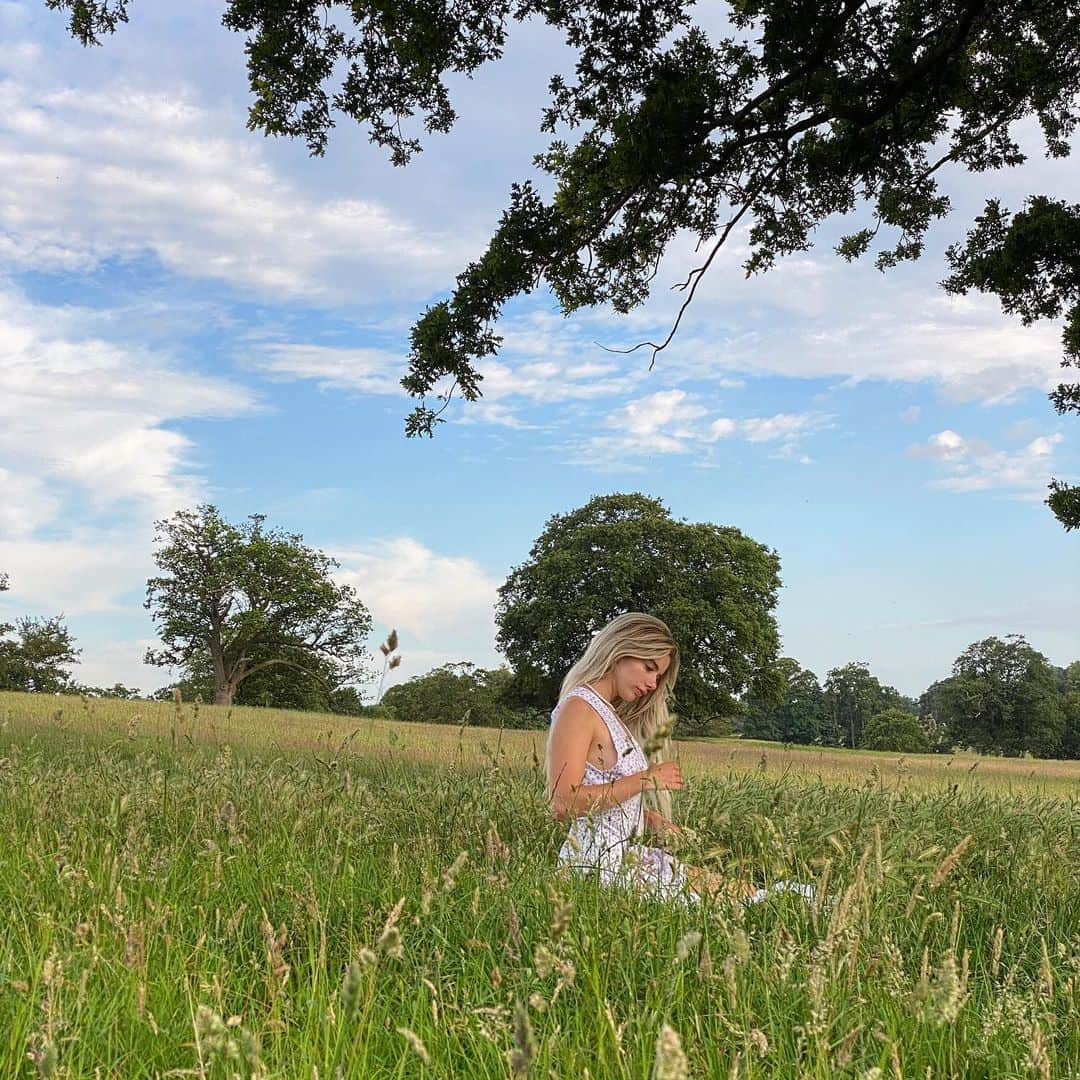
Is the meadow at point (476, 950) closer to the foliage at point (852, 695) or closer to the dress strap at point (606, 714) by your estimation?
the dress strap at point (606, 714)

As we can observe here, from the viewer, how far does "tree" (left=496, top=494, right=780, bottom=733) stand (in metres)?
40.9

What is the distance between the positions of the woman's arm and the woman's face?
27 cm

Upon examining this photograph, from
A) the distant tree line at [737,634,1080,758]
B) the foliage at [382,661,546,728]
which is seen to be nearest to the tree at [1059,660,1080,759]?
the distant tree line at [737,634,1080,758]

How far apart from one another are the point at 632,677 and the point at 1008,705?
83.3 metres

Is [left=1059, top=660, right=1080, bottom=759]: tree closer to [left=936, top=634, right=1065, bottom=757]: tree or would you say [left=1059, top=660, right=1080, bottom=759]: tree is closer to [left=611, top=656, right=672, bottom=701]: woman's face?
[left=936, top=634, right=1065, bottom=757]: tree

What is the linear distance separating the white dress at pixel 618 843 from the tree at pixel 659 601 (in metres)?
34.1

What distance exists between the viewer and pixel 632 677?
573cm

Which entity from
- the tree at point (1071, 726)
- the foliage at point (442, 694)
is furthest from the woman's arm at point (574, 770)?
the tree at point (1071, 726)

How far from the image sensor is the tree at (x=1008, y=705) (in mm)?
78250

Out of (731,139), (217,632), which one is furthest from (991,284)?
(217,632)

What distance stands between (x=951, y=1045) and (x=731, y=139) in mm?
11098

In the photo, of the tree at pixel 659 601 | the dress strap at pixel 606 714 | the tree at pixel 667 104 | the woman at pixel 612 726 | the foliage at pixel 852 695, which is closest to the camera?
the woman at pixel 612 726

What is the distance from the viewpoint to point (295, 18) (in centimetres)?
1215

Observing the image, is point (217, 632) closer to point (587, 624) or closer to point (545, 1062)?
point (587, 624)
